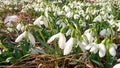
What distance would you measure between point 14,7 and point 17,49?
142 inches

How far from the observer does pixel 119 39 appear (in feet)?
9.13

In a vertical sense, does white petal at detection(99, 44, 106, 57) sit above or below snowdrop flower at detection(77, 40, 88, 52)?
below

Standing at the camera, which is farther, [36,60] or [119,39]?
[119,39]

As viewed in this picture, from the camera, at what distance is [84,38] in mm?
1937

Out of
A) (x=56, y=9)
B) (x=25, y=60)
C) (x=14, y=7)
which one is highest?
(x=14, y=7)

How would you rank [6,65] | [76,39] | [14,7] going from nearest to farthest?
[76,39] < [6,65] < [14,7]

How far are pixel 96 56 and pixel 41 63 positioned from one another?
37 centimetres

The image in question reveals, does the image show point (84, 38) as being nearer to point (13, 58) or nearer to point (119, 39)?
point (13, 58)

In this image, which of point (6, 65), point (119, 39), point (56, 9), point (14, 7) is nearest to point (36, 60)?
point (6, 65)

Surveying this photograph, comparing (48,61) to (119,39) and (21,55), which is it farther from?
(119,39)

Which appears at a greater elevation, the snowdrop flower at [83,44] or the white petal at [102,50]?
the snowdrop flower at [83,44]

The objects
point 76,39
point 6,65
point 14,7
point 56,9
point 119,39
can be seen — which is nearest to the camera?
point 76,39

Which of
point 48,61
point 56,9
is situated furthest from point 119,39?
point 56,9

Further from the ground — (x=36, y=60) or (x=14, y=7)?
(x=14, y=7)
